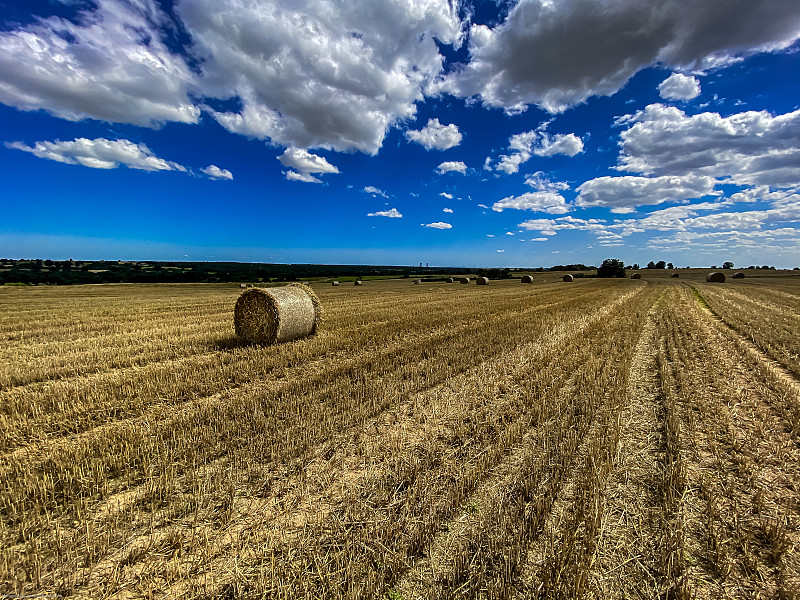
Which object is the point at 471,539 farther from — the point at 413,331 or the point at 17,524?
the point at 413,331

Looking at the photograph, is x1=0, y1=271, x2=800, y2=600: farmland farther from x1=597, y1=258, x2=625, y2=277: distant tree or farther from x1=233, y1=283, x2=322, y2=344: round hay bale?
x1=597, y1=258, x2=625, y2=277: distant tree

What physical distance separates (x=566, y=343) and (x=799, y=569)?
→ 22.6 ft

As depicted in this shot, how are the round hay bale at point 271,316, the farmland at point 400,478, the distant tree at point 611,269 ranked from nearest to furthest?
1. the farmland at point 400,478
2. the round hay bale at point 271,316
3. the distant tree at point 611,269

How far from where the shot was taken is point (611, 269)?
255ft

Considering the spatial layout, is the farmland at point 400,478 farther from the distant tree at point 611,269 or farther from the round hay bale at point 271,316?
the distant tree at point 611,269

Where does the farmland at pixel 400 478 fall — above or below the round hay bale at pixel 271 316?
below

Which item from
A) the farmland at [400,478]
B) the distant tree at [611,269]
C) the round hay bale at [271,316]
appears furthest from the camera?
the distant tree at [611,269]

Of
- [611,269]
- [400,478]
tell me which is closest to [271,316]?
[400,478]

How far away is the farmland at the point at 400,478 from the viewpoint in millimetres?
2355

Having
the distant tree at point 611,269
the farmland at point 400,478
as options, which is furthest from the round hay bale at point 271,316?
the distant tree at point 611,269

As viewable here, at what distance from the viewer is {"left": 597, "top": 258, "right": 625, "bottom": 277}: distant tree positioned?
76.2 meters

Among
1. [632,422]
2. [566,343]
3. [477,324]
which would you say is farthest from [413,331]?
[632,422]

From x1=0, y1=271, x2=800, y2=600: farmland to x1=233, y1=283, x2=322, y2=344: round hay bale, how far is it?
1.88m

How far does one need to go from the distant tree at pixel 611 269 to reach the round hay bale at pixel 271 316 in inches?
3158
